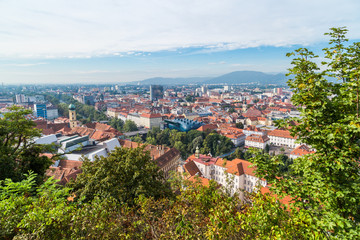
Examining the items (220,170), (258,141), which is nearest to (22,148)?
(220,170)

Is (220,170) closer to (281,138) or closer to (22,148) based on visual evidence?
(22,148)

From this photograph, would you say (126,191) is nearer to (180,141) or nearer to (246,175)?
(246,175)

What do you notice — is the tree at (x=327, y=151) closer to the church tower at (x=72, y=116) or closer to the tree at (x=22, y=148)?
the tree at (x=22, y=148)

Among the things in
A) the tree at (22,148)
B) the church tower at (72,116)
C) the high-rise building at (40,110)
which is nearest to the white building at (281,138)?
the church tower at (72,116)

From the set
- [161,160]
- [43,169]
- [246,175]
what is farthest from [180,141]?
[43,169]

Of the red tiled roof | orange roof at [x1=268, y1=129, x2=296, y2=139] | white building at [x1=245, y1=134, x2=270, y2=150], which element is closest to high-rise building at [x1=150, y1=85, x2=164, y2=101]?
orange roof at [x1=268, y1=129, x2=296, y2=139]

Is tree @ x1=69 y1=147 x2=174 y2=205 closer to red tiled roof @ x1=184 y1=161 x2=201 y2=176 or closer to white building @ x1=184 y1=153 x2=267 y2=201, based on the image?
white building @ x1=184 y1=153 x2=267 y2=201
